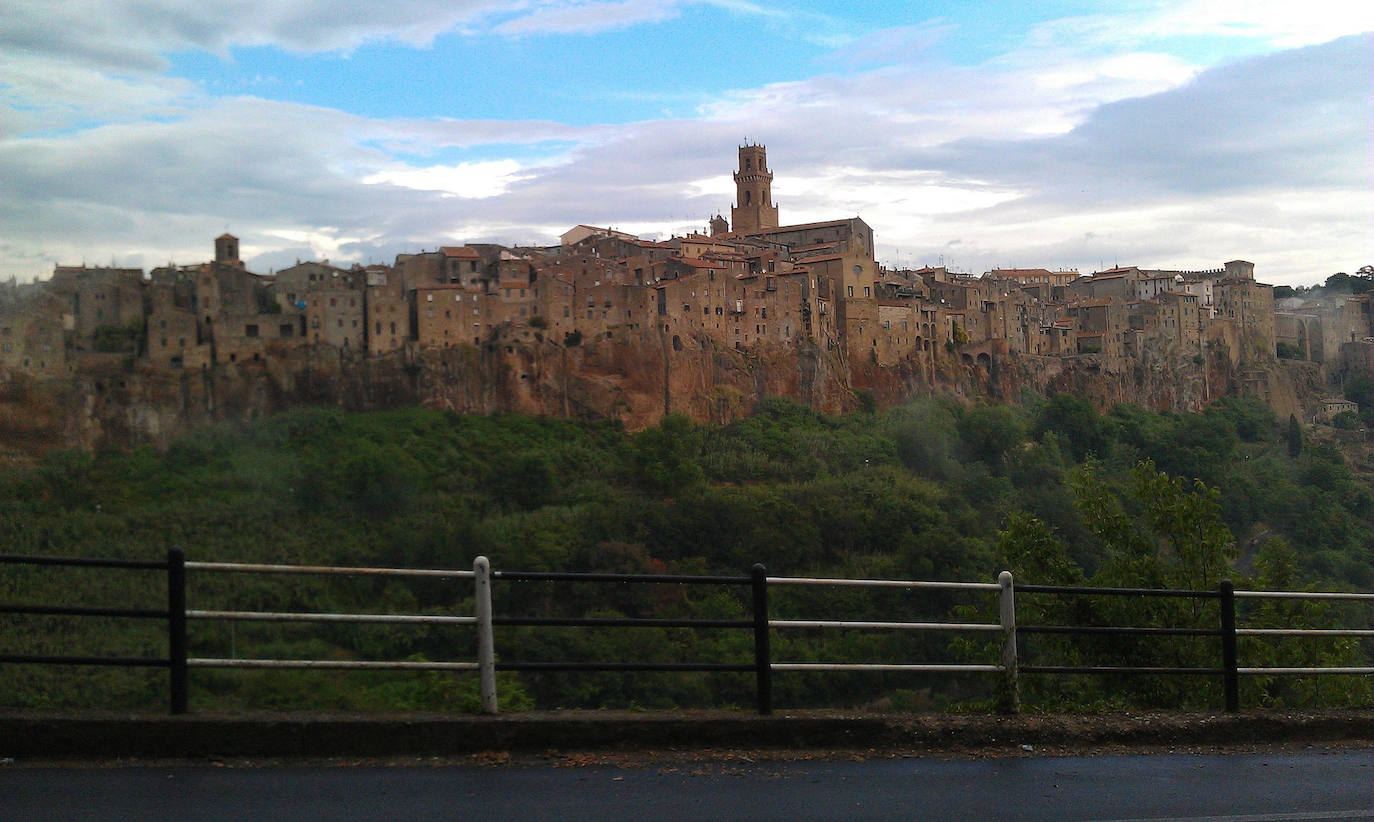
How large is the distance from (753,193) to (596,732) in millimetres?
89763

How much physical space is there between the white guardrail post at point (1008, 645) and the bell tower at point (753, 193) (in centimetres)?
8741

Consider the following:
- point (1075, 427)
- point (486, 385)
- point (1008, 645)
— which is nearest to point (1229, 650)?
point (1008, 645)

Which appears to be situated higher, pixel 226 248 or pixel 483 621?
pixel 226 248

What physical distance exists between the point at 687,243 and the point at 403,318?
833 inches

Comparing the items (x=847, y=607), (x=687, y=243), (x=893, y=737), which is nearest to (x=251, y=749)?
(x=893, y=737)

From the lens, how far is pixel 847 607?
1586 inches

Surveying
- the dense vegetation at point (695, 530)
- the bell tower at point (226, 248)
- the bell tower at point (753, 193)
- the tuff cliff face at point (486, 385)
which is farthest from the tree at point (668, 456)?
the bell tower at point (753, 193)

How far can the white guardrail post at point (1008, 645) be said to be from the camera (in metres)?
7.57

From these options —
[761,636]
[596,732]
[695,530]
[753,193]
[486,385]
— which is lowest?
[695,530]

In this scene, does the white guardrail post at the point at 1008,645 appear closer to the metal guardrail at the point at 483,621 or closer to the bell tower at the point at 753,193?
the metal guardrail at the point at 483,621

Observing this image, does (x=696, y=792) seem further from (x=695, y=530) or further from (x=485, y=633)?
(x=695, y=530)

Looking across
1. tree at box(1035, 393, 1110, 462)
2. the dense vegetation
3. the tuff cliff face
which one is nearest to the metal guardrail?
the dense vegetation

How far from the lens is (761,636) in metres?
6.96

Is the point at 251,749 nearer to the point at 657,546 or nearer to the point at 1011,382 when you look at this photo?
the point at 657,546
